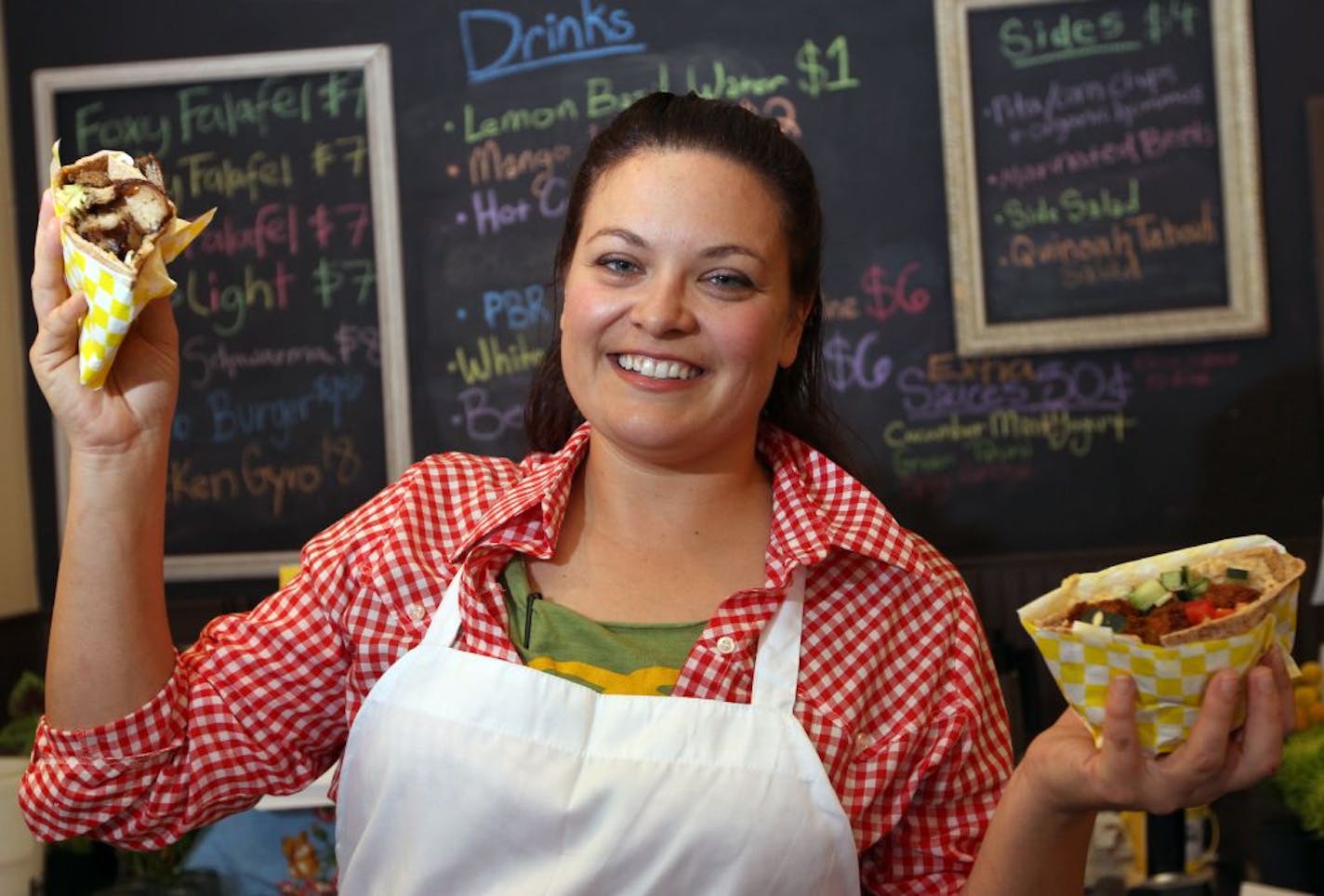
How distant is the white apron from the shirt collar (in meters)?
0.14

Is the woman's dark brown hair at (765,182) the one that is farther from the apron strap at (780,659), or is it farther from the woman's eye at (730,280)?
the apron strap at (780,659)

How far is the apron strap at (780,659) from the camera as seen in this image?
144 centimetres

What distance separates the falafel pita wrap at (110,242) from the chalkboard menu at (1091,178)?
7.70 feet

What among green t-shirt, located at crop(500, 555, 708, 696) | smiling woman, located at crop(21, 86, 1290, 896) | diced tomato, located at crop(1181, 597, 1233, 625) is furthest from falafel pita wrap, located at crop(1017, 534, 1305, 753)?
green t-shirt, located at crop(500, 555, 708, 696)

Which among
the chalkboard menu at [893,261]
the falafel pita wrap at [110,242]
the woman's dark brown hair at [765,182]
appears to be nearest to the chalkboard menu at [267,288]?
the chalkboard menu at [893,261]

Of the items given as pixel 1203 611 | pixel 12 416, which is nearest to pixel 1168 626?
pixel 1203 611

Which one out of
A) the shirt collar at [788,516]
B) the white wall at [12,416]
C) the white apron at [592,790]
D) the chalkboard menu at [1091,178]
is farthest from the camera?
the white wall at [12,416]

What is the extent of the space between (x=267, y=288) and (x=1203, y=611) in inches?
109

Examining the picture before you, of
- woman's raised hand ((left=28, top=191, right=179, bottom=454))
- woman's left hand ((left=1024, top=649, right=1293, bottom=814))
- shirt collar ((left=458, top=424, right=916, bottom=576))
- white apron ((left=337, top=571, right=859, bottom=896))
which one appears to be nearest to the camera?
woman's left hand ((left=1024, top=649, right=1293, bottom=814))

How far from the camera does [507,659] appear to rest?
1442 mm

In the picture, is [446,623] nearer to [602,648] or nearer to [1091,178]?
[602,648]

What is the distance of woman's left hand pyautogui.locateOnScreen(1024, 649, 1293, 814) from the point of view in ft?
3.78

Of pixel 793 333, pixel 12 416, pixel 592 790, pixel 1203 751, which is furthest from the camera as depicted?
pixel 12 416

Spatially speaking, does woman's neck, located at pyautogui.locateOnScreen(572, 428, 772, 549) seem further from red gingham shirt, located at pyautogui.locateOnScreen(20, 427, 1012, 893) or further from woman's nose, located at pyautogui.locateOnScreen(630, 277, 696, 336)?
woman's nose, located at pyautogui.locateOnScreen(630, 277, 696, 336)
